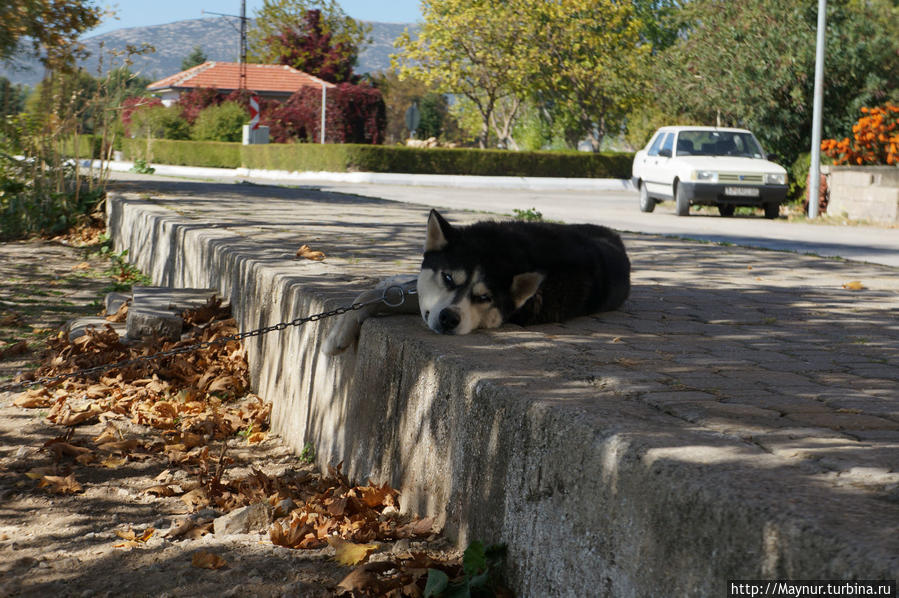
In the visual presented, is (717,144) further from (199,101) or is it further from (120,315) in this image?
(199,101)

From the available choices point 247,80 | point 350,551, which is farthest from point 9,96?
point 247,80

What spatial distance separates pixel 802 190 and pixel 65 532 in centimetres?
2112

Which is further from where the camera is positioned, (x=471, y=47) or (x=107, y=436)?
(x=471, y=47)

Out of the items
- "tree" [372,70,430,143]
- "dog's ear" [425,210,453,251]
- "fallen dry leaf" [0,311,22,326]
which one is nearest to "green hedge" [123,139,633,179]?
"fallen dry leaf" [0,311,22,326]

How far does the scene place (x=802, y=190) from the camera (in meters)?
22.3

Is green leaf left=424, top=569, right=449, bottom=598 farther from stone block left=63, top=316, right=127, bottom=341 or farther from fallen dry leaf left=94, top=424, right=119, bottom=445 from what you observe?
stone block left=63, top=316, right=127, bottom=341

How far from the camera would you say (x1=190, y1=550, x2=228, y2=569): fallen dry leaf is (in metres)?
3.24

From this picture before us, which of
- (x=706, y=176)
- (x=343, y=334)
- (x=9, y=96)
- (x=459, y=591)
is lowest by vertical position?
(x=459, y=591)

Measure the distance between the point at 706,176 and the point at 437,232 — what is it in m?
15.0

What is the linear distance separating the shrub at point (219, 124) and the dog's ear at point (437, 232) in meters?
43.1

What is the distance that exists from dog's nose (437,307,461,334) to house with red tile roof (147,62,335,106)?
2143 inches

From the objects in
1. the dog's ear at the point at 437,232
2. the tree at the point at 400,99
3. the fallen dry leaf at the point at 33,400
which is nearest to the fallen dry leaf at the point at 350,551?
the dog's ear at the point at 437,232

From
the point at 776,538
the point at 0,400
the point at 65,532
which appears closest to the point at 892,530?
the point at 776,538

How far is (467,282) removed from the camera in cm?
411
